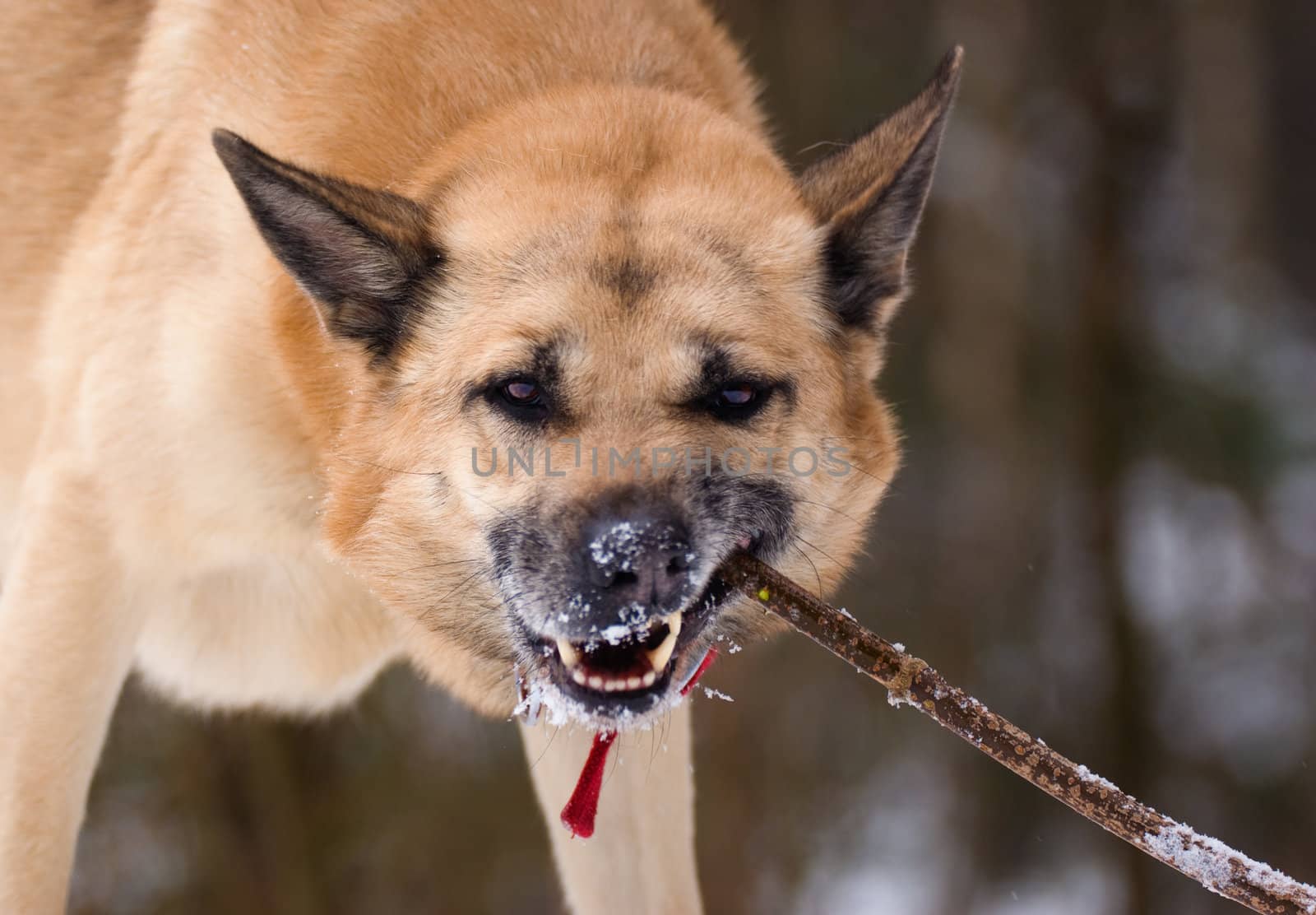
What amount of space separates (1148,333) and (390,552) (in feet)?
25.2

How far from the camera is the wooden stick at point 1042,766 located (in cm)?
203

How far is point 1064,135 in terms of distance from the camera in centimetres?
977

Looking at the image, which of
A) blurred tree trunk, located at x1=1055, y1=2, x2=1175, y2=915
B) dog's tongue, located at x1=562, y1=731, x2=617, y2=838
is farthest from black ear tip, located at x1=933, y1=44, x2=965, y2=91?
blurred tree trunk, located at x1=1055, y1=2, x2=1175, y2=915

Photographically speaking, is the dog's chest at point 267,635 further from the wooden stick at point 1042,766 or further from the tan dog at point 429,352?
the wooden stick at point 1042,766

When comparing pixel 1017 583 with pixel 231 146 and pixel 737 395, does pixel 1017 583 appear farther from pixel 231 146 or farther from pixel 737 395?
pixel 231 146

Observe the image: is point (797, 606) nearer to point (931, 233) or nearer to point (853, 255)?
point (853, 255)

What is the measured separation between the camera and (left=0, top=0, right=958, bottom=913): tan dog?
8.68 feet

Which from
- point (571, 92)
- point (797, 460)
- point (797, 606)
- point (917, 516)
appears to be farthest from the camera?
point (917, 516)

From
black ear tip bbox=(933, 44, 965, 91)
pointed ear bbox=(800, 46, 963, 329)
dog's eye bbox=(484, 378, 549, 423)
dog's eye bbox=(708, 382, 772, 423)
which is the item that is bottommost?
dog's eye bbox=(484, 378, 549, 423)

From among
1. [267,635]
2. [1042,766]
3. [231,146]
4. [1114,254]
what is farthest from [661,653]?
[1114,254]

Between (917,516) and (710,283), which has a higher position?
(710,283)

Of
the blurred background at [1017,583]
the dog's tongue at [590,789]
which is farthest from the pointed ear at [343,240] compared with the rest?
the blurred background at [1017,583]

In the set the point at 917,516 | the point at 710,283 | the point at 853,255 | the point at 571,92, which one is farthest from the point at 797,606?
the point at 917,516

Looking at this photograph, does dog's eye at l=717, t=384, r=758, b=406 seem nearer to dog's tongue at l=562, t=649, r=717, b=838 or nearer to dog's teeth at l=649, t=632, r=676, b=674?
dog's teeth at l=649, t=632, r=676, b=674
